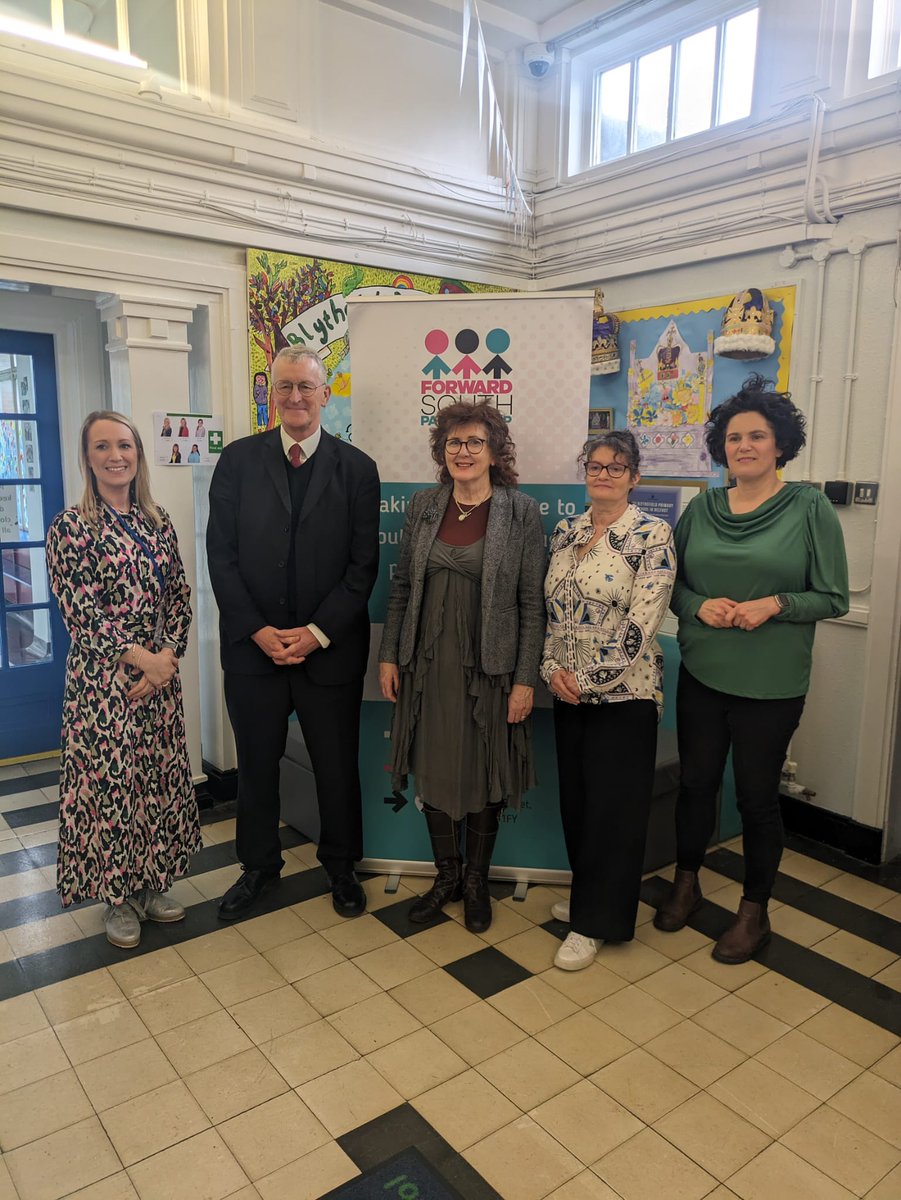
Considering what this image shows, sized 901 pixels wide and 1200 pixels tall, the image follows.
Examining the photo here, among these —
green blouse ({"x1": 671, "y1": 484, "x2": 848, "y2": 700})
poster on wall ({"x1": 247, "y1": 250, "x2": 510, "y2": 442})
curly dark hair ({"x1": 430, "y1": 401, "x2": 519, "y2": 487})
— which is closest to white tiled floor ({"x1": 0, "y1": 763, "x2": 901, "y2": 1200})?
green blouse ({"x1": 671, "y1": 484, "x2": 848, "y2": 700})

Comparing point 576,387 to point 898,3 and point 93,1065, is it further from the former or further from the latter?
point 93,1065

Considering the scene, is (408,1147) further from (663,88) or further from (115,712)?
(663,88)

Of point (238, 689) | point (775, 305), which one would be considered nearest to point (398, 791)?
point (238, 689)

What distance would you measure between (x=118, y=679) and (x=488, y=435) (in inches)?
53.4

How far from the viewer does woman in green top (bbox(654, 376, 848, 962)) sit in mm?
2447

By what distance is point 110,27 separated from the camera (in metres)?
3.04

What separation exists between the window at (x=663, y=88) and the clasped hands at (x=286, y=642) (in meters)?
2.80

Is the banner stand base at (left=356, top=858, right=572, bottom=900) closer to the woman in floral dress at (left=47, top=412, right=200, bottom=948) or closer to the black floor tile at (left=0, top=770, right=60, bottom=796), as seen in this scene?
the woman in floral dress at (left=47, top=412, right=200, bottom=948)

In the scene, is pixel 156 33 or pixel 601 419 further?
pixel 601 419

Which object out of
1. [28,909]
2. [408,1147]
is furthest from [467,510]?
[28,909]

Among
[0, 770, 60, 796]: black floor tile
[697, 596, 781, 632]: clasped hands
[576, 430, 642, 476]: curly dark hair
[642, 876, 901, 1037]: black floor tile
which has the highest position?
[576, 430, 642, 476]: curly dark hair

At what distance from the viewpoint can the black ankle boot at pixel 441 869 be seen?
2.84 meters

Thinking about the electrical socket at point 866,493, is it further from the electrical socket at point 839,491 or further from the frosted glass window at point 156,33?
the frosted glass window at point 156,33

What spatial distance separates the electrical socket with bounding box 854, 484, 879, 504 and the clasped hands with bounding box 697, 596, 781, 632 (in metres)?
1.07
